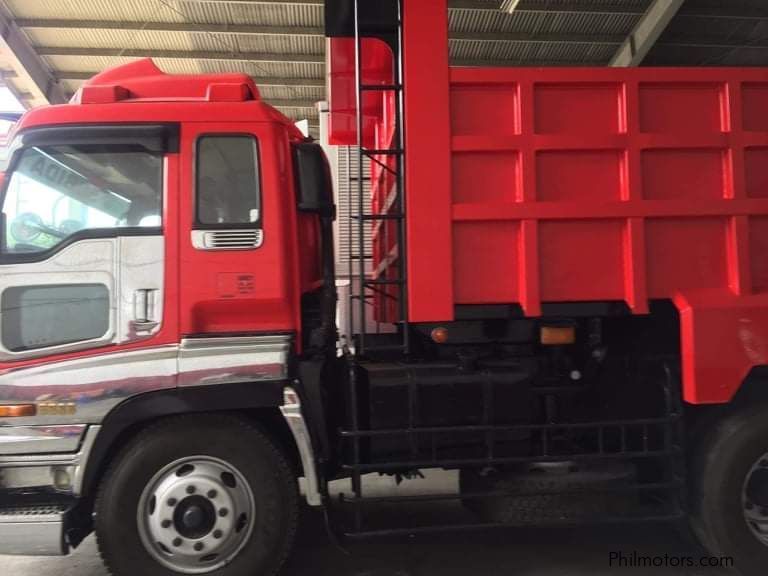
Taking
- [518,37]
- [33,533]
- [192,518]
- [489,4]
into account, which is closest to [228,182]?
[192,518]

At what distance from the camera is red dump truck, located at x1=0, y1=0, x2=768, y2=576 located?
295cm

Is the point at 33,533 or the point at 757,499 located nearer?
the point at 33,533

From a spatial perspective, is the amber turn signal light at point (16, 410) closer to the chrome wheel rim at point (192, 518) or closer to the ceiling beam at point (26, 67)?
the chrome wheel rim at point (192, 518)

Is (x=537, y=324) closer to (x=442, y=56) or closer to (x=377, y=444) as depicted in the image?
(x=377, y=444)

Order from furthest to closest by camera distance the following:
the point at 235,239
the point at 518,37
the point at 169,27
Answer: the point at 518,37
the point at 169,27
the point at 235,239

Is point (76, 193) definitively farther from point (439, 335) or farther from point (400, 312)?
point (439, 335)

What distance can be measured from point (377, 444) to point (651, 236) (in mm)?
1801

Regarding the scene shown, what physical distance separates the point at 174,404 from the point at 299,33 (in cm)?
673

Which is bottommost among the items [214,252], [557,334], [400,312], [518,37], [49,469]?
[49,469]

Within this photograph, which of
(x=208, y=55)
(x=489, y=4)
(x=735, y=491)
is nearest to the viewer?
(x=735, y=491)

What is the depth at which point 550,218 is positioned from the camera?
10.5ft

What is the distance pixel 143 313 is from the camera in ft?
9.77

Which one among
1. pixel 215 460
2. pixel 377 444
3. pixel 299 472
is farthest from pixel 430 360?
pixel 215 460

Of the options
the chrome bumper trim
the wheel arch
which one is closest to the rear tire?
the wheel arch
